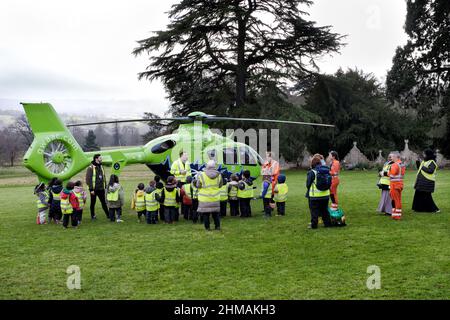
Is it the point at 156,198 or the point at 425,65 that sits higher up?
the point at 425,65

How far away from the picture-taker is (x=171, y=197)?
10.6 m

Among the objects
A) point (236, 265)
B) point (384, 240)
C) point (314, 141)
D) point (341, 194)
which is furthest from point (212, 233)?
point (314, 141)

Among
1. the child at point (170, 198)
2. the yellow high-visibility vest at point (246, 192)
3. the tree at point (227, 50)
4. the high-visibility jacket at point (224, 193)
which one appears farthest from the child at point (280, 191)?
the tree at point (227, 50)

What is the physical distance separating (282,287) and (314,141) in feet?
101

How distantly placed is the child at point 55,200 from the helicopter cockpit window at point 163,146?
3281mm

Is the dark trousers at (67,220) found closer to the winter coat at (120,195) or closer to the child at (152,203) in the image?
the winter coat at (120,195)

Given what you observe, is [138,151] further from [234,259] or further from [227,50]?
[227,50]

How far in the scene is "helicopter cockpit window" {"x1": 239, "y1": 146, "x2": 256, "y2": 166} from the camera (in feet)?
47.1

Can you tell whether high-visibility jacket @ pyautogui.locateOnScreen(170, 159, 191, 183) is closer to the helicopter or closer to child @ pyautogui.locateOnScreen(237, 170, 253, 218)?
the helicopter

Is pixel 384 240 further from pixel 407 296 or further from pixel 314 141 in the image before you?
pixel 314 141

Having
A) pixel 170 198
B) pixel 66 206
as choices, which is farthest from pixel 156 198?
pixel 66 206

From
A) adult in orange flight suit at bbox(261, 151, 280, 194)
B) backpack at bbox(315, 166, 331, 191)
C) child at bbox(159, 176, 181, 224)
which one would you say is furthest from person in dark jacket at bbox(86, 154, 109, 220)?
backpack at bbox(315, 166, 331, 191)

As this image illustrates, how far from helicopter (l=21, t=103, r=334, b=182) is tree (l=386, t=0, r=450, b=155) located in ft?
71.6

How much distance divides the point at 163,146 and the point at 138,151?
0.78 meters
